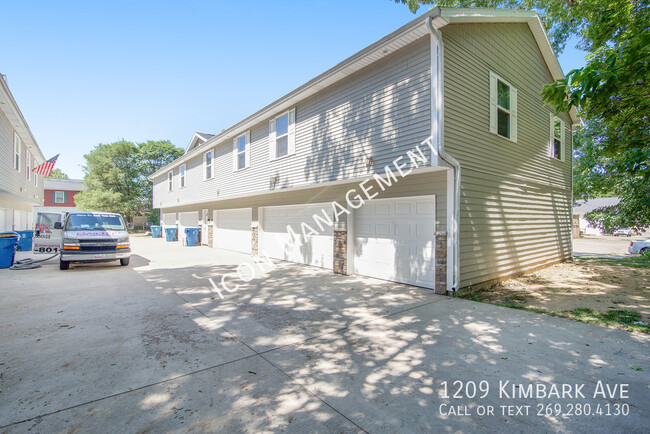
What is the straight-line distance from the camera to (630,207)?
1207 cm

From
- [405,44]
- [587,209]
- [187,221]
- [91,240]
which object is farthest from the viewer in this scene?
[587,209]

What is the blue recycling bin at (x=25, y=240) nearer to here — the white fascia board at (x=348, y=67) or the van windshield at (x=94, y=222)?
the van windshield at (x=94, y=222)

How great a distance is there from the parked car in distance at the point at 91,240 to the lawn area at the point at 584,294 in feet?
34.0

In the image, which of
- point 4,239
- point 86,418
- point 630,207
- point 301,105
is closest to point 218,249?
point 4,239

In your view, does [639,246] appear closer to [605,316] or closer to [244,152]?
[605,316]

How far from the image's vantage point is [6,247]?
379 inches

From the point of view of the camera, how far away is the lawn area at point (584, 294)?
5.11 meters

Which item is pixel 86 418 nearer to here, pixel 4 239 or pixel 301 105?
pixel 301 105

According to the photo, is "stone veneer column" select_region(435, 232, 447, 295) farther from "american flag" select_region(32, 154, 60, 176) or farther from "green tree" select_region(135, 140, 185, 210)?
"green tree" select_region(135, 140, 185, 210)

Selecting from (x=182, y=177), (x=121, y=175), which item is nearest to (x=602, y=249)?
(x=182, y=177)

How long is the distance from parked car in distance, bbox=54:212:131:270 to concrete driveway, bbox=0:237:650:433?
3.45 m

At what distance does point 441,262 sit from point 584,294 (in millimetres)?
3270

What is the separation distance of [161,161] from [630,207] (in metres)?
36.9

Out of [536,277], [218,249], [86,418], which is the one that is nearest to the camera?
[86,418]
